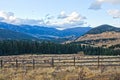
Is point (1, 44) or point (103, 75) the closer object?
point (103, 75)

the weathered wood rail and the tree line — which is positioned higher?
the tree line

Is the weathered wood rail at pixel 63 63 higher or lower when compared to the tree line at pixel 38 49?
lower

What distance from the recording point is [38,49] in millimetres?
156875

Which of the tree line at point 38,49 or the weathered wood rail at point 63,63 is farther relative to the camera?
the tree line at point 38,49

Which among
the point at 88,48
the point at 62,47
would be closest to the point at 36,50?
the point at 62,47

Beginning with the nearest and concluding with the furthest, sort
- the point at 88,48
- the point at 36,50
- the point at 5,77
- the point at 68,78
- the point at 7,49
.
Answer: the point at 68,78
the point at 5,77
the point at 7,49
the point at 36,50
the point at 88,48

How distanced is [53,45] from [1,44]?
91.9 ft

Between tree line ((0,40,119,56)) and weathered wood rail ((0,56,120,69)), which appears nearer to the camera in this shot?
weathered wood rail ((0,56,120,69))

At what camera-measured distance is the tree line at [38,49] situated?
481 ft

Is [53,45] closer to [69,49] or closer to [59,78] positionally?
[69,49]

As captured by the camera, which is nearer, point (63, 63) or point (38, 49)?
point (63, 63)

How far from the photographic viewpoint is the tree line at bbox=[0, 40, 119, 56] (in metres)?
147

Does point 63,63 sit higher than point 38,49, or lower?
lower

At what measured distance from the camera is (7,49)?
14712cm
